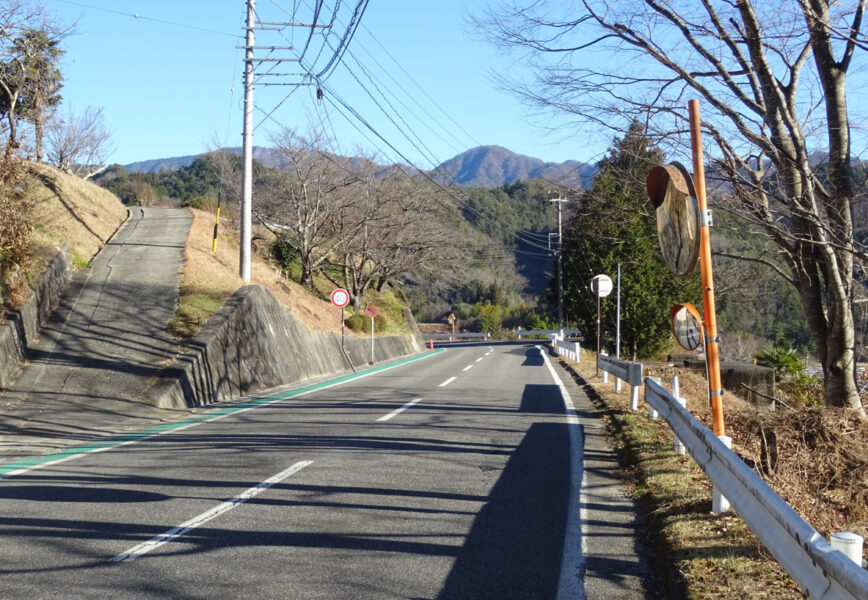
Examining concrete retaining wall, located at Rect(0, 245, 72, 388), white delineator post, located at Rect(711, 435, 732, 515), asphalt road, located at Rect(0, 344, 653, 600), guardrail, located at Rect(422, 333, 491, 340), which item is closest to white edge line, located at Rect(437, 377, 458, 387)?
asphalt road, located at Rect(0, 344, 653, 600)

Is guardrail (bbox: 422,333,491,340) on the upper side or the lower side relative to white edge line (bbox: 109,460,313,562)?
lower

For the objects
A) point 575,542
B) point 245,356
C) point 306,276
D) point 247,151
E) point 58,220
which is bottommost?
point 575,542

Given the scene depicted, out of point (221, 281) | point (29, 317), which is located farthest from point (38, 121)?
point (29, 317)

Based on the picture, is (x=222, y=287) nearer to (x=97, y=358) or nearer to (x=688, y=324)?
(x=97, y=358)

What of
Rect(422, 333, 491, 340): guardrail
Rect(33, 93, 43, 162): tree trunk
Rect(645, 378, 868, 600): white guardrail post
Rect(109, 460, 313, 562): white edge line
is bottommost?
Rect(422, 333, 491, 340): guardrail

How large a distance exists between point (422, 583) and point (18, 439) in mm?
7661

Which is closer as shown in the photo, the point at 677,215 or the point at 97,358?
the point at 677,215

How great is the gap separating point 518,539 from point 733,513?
1.67 meters

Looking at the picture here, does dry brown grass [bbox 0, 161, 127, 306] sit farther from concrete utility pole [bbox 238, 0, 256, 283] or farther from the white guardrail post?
the white guardrail post

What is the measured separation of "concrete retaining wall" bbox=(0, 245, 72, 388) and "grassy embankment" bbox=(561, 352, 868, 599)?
35.0ft

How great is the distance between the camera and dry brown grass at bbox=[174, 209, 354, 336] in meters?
18.6

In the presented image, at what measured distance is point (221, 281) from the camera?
20.2 meters

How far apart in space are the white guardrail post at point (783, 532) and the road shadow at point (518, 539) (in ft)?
3.96

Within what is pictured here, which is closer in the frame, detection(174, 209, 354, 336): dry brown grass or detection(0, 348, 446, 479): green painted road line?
detection(0, 348, 446, 479): green painted road line
